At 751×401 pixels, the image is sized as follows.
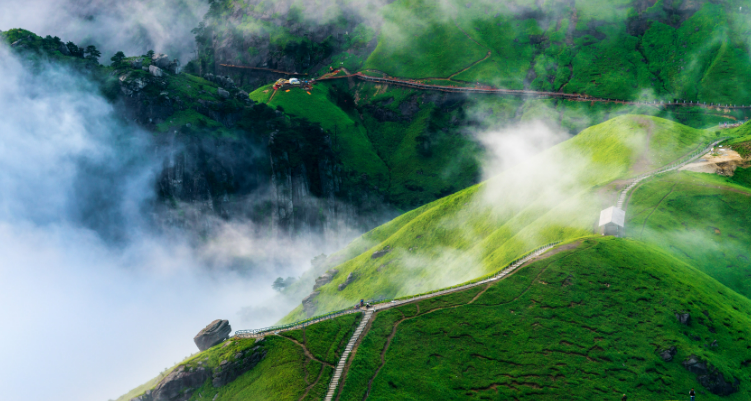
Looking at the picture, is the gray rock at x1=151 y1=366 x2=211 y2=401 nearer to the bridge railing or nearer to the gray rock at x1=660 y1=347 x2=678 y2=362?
the bridge railing

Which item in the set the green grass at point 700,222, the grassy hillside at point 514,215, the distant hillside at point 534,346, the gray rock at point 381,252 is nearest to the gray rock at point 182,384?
the distant hillside at point 534,346

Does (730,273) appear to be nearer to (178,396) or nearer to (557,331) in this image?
(557,331)

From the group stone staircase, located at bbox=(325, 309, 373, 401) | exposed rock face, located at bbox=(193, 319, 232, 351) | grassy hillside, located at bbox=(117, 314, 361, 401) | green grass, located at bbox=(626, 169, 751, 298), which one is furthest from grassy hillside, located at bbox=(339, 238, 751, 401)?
exposed rock face, located at bbox=(193, 319, 232, 351)

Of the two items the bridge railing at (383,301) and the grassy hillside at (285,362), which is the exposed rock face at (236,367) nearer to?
the grassy hillside at (285,362)

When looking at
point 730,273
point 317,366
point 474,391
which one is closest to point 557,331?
point 474,391

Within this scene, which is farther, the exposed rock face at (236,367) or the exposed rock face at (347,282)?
the exposed rock face at (347,282)
